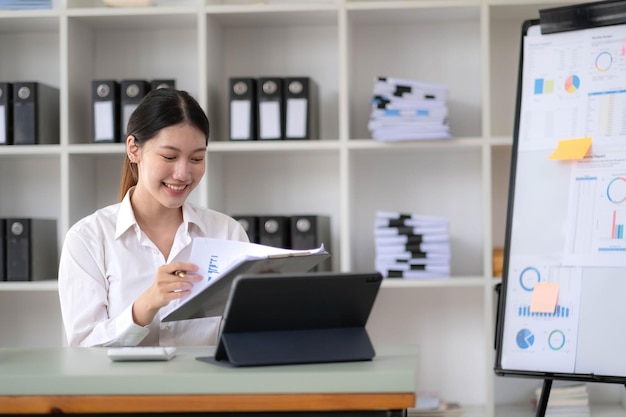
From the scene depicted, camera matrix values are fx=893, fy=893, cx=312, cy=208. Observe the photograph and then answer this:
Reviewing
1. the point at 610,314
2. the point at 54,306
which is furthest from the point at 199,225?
the point at 54,306

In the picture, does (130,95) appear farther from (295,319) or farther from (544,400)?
(295,319)

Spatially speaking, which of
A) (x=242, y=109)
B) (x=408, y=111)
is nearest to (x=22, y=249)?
(x=242, y=109)

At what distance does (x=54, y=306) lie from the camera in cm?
370

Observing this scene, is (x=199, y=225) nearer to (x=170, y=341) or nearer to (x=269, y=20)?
(x=170, y=341)

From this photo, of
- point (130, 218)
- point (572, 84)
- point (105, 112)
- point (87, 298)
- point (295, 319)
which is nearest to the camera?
point (295, 319)

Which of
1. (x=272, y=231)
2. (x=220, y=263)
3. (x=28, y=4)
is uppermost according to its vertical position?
(x=28, y=4)

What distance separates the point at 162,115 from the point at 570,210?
1.20 meters

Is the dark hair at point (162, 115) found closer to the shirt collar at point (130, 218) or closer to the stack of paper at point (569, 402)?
the shirt collar at point (130, 218)

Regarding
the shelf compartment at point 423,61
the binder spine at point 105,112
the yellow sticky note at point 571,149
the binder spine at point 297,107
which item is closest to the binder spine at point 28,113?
the binder spine at point 105,112

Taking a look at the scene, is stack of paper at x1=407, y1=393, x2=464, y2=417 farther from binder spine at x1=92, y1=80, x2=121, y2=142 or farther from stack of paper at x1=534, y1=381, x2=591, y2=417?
binder spine at x1=92, y1=80, x2=121, y2=142

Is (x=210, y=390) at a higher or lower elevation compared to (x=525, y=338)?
higher

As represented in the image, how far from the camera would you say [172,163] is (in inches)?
86.4

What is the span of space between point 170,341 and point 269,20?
67.9 inches

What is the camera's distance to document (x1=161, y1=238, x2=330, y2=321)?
1.64 m
